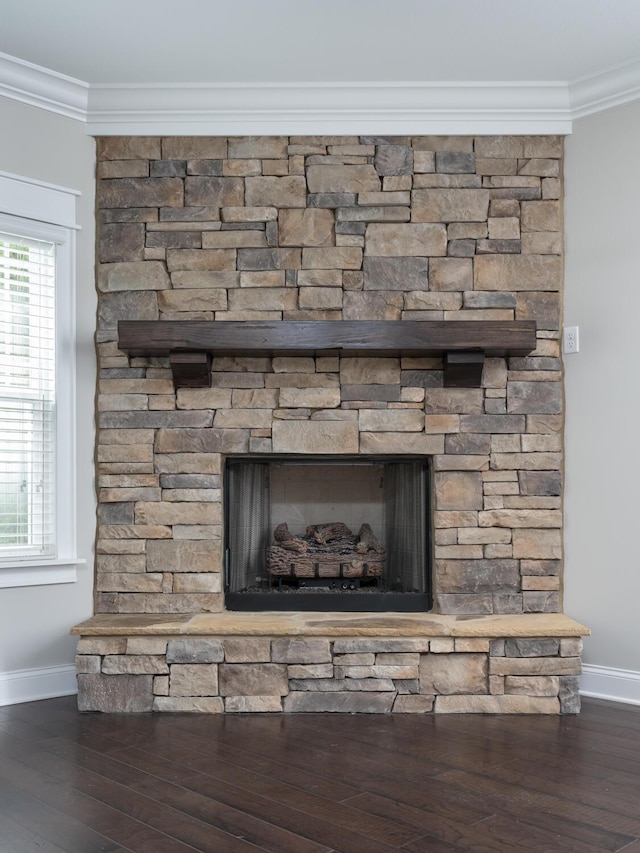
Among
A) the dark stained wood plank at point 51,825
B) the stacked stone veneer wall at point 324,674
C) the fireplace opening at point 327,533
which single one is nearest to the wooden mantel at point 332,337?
the fireplace opening at point 327,533

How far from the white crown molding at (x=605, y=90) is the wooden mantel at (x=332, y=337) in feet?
3.52

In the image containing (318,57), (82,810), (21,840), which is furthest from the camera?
(318,57)

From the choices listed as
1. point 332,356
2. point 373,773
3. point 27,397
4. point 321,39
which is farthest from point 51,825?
point 321,39

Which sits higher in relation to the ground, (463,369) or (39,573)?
(463,369)

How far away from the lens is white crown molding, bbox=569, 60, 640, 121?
3.55 m

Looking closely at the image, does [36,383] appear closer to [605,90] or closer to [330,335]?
[330,335]

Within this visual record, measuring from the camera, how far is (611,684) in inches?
139

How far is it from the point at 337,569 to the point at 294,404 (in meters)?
0.79

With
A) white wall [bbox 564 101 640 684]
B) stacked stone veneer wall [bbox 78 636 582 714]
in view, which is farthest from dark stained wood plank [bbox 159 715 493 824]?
white wall [bbox 564 101 640 684]

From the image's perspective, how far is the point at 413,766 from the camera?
106 inches

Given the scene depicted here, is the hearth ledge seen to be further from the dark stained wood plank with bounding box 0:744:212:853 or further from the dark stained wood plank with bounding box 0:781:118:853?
the dark stained wood plank with bounding box 0:781:118:853

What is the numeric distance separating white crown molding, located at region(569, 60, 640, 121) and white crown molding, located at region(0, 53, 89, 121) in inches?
86.9

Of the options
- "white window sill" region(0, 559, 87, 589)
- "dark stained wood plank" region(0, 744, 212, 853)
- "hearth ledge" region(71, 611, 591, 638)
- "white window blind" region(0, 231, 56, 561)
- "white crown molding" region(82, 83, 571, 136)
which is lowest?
"dark stained wood plank" region(0, 744, 212, 853)

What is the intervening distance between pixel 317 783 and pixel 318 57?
9.22 feet
